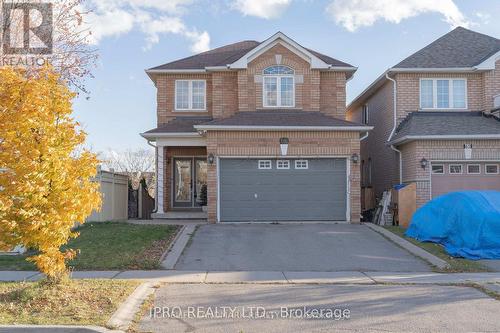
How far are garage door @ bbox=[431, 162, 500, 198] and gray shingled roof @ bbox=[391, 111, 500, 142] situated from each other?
1198 mm

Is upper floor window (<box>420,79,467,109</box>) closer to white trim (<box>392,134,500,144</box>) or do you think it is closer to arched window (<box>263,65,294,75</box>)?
white trim (<box>392,134,500,144</box>)

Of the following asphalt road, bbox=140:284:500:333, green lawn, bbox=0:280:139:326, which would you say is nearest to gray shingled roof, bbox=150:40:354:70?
asphalt road, bbox=140:284:500:333

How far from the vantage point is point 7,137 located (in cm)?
773

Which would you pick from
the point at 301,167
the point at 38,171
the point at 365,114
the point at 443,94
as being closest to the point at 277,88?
the point at 301,167

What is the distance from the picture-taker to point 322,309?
7.95 m

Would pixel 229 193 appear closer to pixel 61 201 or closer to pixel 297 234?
pixel 297 234

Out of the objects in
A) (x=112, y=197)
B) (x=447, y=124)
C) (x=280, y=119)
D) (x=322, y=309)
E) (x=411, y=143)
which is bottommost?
(x=322, y=309)

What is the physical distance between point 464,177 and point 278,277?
1142cm

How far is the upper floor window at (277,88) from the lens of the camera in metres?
20.2

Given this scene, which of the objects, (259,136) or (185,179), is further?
(185,179)

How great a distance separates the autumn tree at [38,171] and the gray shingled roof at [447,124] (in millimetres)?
13842

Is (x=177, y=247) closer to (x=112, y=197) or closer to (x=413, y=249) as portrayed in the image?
(x=413, y=249)

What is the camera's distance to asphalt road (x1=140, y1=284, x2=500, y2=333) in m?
7.11

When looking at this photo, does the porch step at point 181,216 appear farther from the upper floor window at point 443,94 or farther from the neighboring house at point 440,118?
the upper floor window at point 443,94
